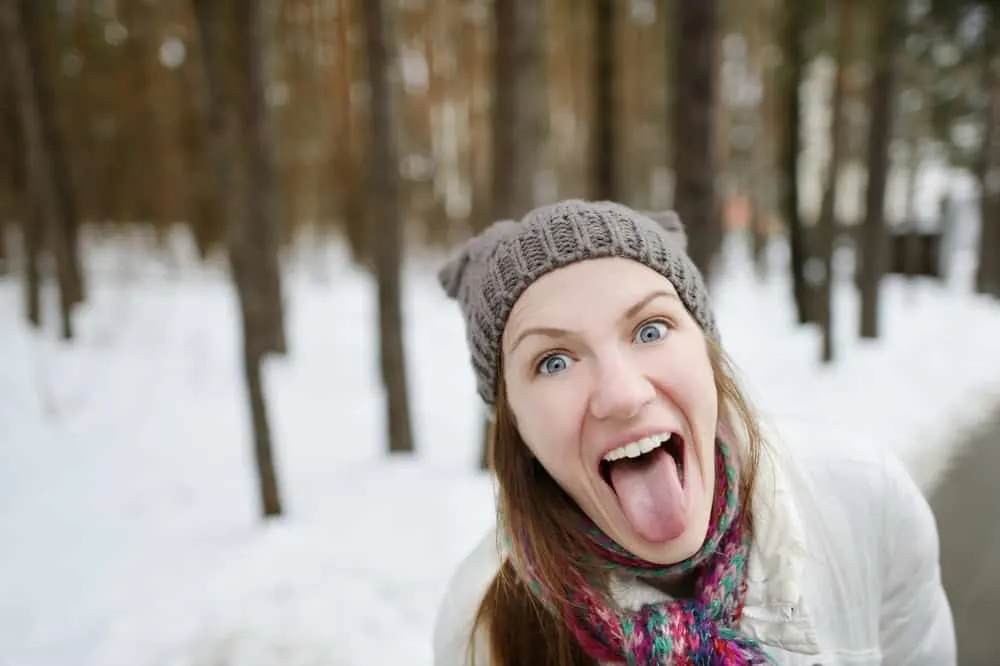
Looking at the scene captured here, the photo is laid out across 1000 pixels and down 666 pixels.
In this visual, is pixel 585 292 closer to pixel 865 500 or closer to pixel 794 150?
pixel 865 500

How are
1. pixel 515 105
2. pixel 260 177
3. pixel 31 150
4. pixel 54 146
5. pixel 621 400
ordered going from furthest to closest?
→ 1. pixel 54 146
2. pixel 260 177
3. pixel 31 150
4. pixel 515 105
5. pixel 621 400

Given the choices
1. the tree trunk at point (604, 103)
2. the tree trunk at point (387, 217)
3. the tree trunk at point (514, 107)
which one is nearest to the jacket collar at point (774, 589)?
the tree trunk at point (514, 107)

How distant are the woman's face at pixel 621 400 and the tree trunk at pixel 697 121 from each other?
2.52 metres

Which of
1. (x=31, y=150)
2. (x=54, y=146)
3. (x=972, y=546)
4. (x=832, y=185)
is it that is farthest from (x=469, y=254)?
(x=54, y=146)

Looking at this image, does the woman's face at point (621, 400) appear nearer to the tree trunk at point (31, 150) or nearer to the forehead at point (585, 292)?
the forehead at point (585, 292)

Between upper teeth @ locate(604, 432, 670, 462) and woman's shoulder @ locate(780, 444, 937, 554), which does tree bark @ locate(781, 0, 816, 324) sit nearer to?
woman's shoulder @ locate(780, 444, 937, 554)

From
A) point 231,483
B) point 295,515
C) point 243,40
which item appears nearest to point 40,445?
point 231,483

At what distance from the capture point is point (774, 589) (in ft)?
3.92

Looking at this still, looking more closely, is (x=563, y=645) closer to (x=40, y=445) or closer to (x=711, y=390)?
(x=711, y=390)

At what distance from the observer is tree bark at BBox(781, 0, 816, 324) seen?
25.1ft

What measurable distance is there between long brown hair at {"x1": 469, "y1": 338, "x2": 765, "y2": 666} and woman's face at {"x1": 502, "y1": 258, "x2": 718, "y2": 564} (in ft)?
0.20

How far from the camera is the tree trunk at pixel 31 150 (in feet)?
20.7

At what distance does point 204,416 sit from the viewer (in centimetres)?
581

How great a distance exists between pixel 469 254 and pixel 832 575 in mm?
1028
